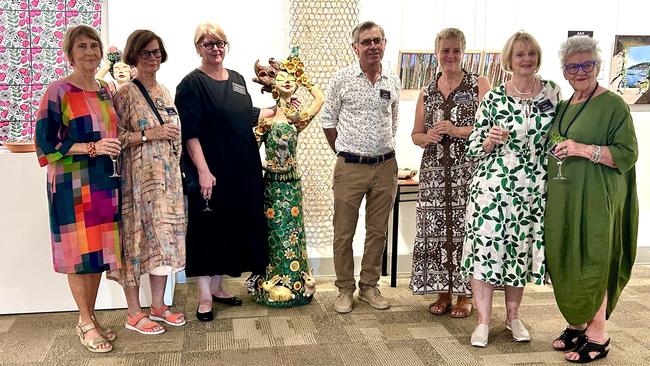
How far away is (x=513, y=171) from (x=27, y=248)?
2697 mm

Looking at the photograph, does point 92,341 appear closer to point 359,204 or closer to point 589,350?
point 359,204

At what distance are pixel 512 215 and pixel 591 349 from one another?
2.43ft

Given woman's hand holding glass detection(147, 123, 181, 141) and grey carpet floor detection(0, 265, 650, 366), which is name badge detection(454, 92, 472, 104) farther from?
woman's hand holding glass detection(147, 123, 181, 141)

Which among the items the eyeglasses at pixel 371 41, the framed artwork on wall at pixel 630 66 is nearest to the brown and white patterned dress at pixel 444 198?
the eyeglasses at pixel 371 41

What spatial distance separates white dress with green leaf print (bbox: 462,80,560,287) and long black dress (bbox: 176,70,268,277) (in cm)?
123

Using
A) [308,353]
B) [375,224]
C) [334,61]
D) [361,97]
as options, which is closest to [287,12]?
[334,61]

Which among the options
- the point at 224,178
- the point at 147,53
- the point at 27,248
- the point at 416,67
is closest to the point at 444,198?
the point at 224,178

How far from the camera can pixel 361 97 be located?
3.40 metres

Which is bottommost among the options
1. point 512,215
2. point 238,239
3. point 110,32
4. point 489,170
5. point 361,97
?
point 238,239

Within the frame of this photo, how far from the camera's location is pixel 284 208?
363cm

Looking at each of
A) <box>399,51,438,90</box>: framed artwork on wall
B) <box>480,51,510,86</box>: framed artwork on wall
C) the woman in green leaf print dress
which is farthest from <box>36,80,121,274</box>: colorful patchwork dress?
<box>480,51,510,86</box>: framed artwork on wall

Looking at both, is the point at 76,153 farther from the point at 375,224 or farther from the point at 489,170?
the point at 489,170

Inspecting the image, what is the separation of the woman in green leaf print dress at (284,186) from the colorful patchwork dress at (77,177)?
0.93 metres

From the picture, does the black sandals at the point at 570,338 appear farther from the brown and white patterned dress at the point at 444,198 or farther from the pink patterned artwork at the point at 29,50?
the pink patterned artwork at the point at 29,50
